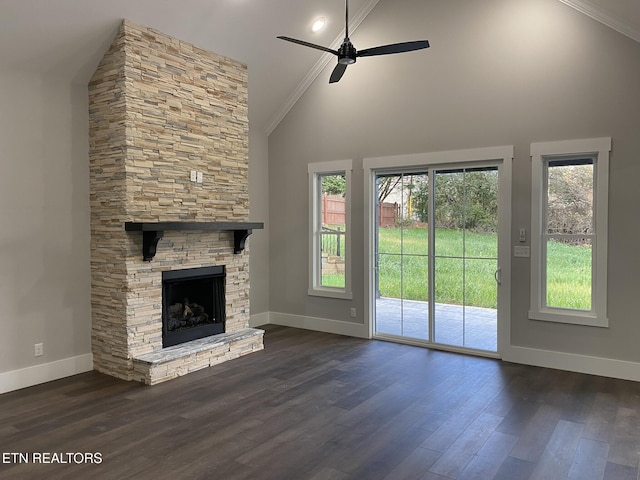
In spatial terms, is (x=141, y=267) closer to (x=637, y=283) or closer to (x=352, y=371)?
(x=352, y=371)

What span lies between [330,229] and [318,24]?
2.65 m

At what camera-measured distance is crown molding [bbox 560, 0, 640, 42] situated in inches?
178

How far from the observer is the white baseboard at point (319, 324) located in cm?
641

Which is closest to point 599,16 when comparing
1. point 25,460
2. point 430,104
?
point 430,104

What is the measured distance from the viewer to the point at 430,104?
5.72 metres

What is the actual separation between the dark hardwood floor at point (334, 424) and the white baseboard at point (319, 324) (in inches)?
47.6

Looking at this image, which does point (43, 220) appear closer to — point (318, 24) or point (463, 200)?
point (318, 24)

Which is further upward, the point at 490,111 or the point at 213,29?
the point at 213,29

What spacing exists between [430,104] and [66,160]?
4045 millimetres

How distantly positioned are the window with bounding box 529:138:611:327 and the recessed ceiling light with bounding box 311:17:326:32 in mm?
2900

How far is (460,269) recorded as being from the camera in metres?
5.67

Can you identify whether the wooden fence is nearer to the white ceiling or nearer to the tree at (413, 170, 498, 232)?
the tree at (413, 170, 498, 232)

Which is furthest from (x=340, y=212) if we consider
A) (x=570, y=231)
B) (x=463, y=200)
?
(x=570, y=231)

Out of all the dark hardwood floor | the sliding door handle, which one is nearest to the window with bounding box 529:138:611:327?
the sliding door handle
